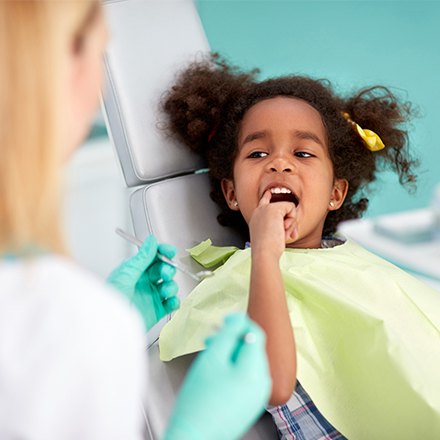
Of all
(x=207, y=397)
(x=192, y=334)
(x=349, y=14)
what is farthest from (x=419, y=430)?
(x=349, y=14)

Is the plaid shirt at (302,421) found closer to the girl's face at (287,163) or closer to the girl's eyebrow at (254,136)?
the girl's face at (287,163)

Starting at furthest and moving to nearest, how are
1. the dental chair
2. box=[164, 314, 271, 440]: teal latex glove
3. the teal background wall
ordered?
the teal background wall
the dental chair
box=[164, 314, 271, 440]: teal latex glove

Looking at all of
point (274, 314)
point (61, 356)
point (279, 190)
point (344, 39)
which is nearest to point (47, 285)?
point (61, 356)

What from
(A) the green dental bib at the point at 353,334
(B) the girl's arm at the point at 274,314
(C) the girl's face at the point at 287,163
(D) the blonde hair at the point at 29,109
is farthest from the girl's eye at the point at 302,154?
(D) the blonde hair at the point at 29,109

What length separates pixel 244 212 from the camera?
161 centimetres

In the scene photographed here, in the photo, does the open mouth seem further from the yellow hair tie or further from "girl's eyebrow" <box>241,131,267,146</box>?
the yellow hair tie

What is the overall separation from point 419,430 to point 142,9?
1235mm

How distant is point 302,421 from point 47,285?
76 cm

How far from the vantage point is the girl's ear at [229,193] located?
169 centimetres

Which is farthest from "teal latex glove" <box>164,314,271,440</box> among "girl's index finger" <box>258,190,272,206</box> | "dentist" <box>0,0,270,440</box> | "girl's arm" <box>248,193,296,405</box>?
"girl's index finger" <box>258,190,272,206</box>

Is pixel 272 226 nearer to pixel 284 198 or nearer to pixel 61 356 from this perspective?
pixel 284 198

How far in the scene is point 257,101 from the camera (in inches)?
67.9

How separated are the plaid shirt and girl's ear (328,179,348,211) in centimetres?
55

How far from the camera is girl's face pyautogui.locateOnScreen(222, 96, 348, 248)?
1.57 metres
